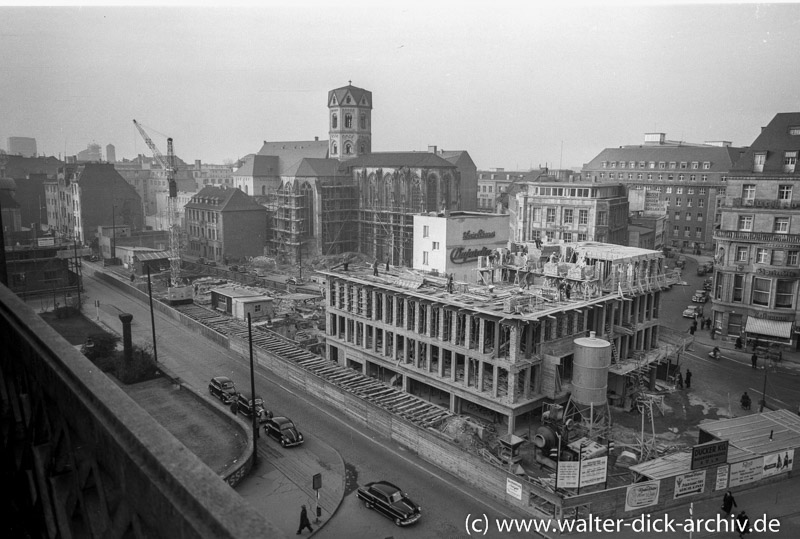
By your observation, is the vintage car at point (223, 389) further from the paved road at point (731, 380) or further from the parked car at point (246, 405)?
the paved road at point (731, 380)

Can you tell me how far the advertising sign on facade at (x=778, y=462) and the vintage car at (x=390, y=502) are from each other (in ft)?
45.5

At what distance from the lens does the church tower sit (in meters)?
95.8

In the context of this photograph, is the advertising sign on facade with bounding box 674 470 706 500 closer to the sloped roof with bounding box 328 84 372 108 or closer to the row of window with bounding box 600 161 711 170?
the row of window with bounding box 600 161 711 170

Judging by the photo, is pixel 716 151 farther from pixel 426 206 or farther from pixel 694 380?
pixel 694 380

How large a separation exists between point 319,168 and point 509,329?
199 feet

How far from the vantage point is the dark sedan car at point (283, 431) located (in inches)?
1044

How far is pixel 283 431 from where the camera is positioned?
26781 mm

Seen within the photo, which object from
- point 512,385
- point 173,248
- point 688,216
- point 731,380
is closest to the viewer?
point 512,385

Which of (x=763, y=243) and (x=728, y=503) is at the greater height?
(x=763, y=243)

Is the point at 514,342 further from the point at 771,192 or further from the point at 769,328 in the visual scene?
the point at 771,192

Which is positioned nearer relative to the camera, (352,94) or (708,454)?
(708,454)

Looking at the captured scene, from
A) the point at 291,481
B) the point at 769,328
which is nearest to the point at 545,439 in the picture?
the point at 291,481

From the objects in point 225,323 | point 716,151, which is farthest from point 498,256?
point 716,151

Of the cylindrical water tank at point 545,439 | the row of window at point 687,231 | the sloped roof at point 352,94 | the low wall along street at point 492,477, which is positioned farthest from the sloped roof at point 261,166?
the cylindrical water tank at point 545,439
